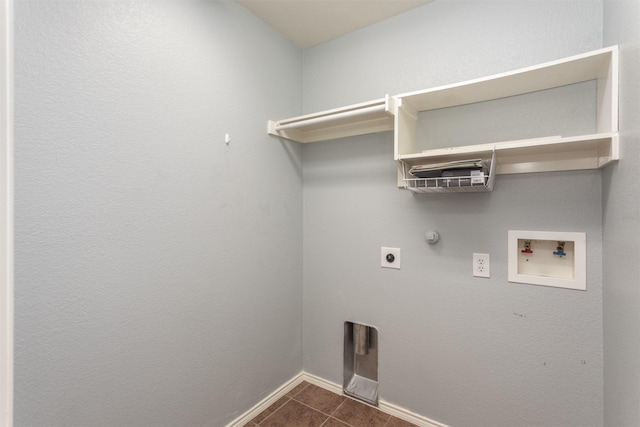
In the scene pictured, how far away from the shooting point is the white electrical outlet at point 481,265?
1.50 meters

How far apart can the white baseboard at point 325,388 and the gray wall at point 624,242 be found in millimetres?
833

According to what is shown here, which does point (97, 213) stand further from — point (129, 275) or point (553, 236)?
point (553, 236)

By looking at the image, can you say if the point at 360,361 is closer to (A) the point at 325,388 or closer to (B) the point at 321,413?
(A) the point at 325,388

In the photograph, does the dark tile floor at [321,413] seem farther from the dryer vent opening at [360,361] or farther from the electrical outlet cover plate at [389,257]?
the electrical outlet cover plate at [389,257]

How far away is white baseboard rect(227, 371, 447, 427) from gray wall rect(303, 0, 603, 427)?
4cm

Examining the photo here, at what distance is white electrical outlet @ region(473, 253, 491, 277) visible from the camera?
150 cm

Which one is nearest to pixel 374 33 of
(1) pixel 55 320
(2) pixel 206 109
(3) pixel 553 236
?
(2) pixel 206 109

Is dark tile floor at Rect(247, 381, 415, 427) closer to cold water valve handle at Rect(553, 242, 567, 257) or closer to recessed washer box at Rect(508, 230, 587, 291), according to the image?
recessed washer box at Rect(508, 230, 587, 291)

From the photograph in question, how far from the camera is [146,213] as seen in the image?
127cm

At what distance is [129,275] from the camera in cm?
122

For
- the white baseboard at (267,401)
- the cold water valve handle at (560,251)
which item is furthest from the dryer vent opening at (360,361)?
the cold water valve handle at (560,251)

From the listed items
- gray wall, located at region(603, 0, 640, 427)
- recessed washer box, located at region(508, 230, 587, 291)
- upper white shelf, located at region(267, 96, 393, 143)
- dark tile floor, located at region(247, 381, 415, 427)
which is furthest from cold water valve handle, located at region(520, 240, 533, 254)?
dark tile floor, located at region(247, 381, 415, 427)

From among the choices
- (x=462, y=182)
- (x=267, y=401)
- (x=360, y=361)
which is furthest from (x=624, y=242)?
(x=267, y=401)

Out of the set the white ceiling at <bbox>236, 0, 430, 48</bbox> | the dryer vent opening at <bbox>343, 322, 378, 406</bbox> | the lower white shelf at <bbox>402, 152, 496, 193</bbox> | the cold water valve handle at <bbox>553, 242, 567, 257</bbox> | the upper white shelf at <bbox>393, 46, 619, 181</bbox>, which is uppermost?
the white ceiling at <bbox>236, 0, 430, 48</bbox>
